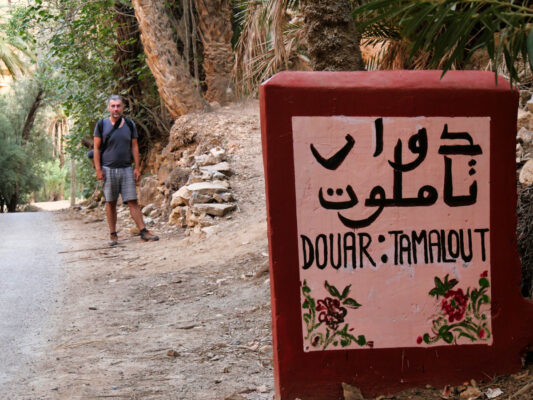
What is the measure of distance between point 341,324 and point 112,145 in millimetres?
6254

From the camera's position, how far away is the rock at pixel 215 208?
28.5 ft

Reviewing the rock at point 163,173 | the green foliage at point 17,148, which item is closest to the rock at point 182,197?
the rock at point 163,173

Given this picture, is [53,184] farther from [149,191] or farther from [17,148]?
[149,191]

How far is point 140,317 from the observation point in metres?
5.19

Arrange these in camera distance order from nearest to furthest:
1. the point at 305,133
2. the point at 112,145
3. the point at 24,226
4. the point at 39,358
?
the point at 305,133 < the point at 39,358 < the point at 112,145 < the point at 24,226

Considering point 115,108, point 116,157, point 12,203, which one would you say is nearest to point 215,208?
point 116,157

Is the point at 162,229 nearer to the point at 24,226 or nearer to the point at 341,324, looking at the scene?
the point at 24,226

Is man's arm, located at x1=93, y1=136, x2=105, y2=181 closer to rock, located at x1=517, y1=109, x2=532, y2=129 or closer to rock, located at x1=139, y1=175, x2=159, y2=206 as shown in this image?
rock, located at x1=139, y1=175, x2=159, y2=206

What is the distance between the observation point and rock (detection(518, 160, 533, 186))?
14.1 ft

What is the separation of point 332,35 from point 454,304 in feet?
7.53

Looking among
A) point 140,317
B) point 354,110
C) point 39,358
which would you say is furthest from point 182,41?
point 354,110

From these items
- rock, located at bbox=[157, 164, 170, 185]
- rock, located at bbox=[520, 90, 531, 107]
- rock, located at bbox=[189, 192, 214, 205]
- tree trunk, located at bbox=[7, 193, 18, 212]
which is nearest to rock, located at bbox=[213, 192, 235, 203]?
rock, located at bbox=[189, 192, 214, 205]

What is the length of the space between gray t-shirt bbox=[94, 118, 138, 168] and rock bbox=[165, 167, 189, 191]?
1.73 meters

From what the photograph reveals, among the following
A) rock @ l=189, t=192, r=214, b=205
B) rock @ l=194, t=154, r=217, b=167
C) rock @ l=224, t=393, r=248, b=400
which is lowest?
rock @ l=224, t=393, r=248, b=400
